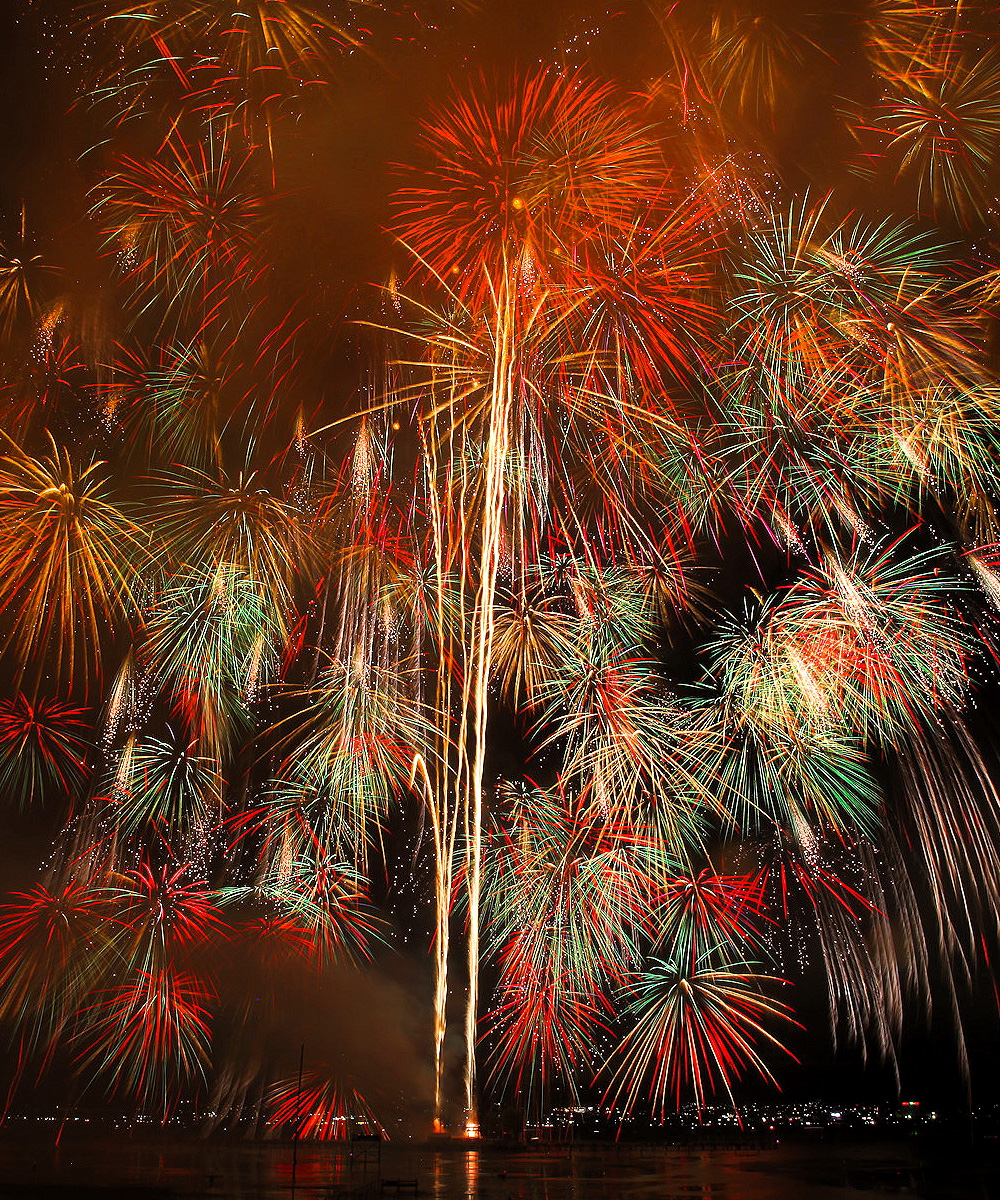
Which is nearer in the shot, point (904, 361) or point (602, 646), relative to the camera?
point (904, 361)

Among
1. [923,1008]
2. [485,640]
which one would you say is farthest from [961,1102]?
[485,640]

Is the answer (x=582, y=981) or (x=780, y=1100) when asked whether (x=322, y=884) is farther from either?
(x=780, y=1100)

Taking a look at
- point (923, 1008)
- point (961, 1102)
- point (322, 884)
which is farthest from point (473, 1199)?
point (961, 1102)

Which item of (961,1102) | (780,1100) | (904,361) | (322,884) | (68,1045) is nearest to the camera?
(904,361)

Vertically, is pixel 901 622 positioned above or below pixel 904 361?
below

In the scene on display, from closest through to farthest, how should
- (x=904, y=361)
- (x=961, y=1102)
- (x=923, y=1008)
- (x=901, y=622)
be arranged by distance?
(x=904, y=361), (x=901, y=622), (x=923, y=1008), (x=961, y=1102)

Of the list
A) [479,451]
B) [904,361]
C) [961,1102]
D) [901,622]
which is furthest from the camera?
[961,1102]

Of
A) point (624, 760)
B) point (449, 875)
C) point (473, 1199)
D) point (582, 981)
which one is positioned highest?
point (624, 760)

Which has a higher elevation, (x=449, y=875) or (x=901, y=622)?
(x=901, y=622)

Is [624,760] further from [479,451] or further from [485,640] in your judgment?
[479,451]
